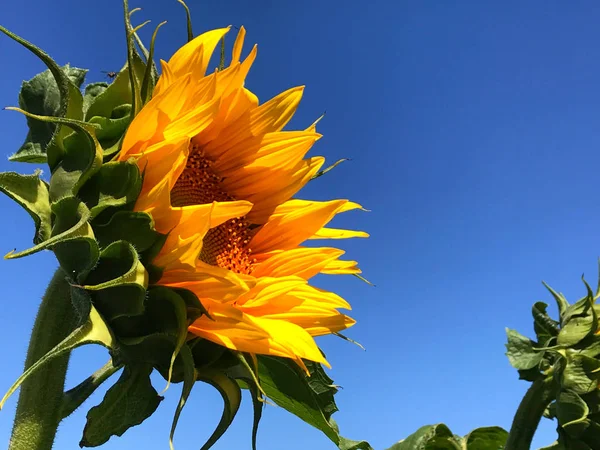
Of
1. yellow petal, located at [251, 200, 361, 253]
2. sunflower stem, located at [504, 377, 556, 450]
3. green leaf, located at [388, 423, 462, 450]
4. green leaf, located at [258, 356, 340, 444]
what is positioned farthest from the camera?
sunflower stem, located at [504, 377, 556, 450]

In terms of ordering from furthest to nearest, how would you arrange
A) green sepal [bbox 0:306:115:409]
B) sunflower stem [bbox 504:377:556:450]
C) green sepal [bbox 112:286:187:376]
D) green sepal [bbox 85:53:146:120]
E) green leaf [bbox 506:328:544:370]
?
green leaf [bbox 506:328:544:370], sunflower stem [bbox 504:377:556:450], green sepal [bbox 85:53:146:120], green sepal [bbox 112:286:187:376], green sepal [bbox 0:306:115:409]

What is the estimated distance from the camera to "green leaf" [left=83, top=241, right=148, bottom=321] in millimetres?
1736

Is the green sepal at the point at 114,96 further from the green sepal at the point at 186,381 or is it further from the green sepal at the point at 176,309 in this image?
the green sepal at the point at 186,381

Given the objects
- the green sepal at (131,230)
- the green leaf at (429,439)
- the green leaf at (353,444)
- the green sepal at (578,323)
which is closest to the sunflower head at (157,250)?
the green sepal at (131,230)

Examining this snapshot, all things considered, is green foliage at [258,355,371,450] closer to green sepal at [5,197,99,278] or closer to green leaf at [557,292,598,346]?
Answer: green sepal at [5,197,99,278]

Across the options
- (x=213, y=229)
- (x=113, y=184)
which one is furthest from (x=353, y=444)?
(x=113, y=184)

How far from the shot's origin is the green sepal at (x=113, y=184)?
1.81 m

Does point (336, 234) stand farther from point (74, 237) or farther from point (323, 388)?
point (74, 237)

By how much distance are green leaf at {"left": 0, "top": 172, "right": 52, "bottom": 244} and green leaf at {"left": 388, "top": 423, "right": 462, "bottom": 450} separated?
314 centimetres

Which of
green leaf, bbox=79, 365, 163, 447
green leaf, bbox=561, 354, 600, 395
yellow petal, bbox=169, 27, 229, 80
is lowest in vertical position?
green leaf, bbox=79, 365, 163, 447

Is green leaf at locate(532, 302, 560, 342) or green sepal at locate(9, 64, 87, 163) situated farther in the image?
green leaf at locate(532, 302, 560, 342)

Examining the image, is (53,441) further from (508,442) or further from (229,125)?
(508,442)

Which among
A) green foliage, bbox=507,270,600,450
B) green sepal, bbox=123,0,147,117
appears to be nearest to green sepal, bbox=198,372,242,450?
green sepal, bbox=123,0,147,117

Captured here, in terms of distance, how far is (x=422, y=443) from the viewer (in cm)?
430
